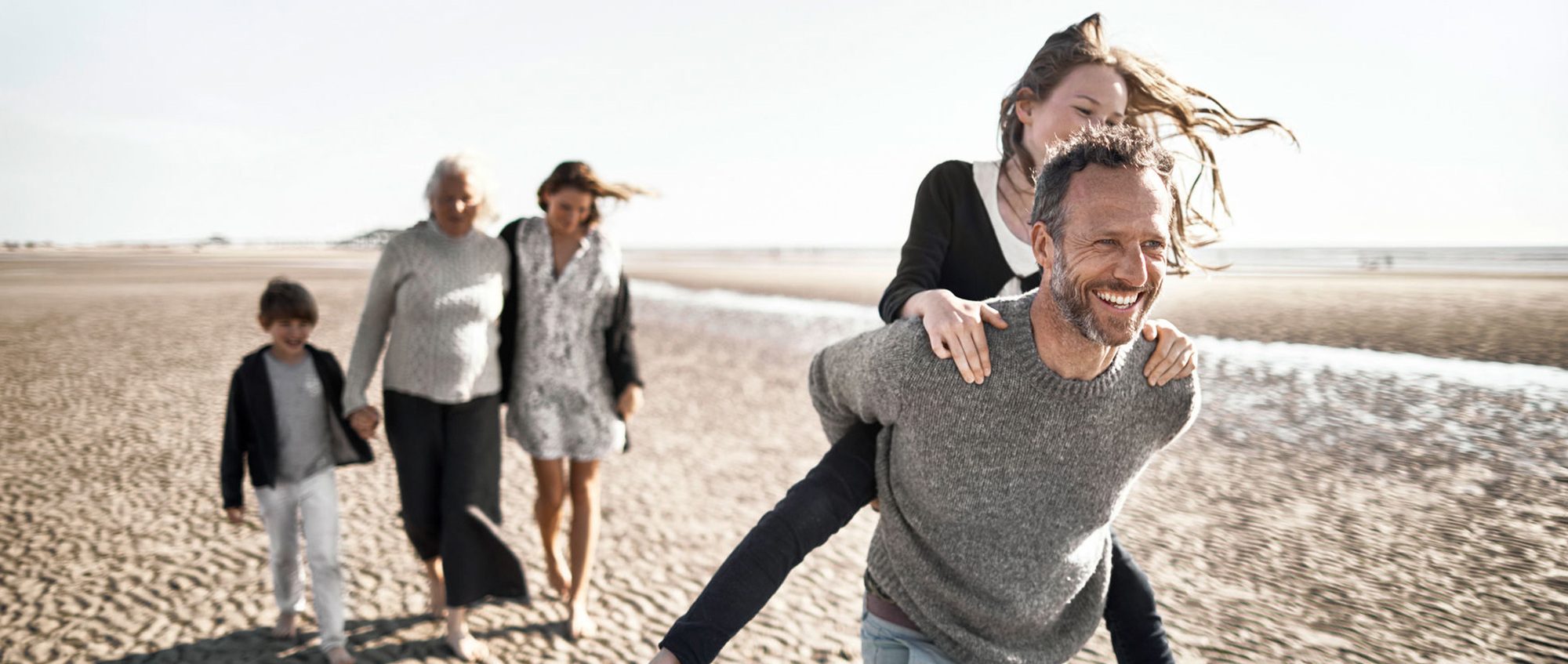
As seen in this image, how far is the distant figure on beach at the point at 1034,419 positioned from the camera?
1519 millimetres

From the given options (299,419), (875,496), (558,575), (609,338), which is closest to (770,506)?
(558,575)

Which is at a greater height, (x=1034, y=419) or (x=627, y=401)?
(x=1034, y=419)

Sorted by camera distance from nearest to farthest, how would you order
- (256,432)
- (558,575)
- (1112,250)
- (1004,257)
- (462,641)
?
1. (1112,250)
2. (1004,257)
3. (256,432)
4. (462,641)
5. (558,575)

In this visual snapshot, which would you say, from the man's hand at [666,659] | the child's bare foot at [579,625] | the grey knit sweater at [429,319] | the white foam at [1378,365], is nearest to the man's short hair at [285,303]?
the grey knit sweater at [429,319]

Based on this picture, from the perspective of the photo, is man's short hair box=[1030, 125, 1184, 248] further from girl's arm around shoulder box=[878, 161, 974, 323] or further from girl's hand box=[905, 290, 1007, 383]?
girl's arm around shoulder box=[878, 161, 974, 323]

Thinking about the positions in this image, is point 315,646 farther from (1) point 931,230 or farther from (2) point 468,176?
(1) point 931,230

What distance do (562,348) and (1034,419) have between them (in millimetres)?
3092

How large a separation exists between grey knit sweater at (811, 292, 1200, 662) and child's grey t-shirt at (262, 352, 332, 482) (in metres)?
3.07

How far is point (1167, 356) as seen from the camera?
1.68m

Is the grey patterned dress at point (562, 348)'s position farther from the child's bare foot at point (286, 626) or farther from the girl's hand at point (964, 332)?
the girl's hand at point (964, 332)

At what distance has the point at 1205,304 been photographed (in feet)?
73.2

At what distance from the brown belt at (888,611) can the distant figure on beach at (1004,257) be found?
1.05 ft

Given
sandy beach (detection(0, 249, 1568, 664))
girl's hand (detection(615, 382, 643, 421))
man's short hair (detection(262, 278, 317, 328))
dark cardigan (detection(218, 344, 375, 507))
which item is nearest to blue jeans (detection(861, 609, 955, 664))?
sandy beach (detection(0, 249, 1568, 664))

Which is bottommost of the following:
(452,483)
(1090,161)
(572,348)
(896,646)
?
(452,483)
